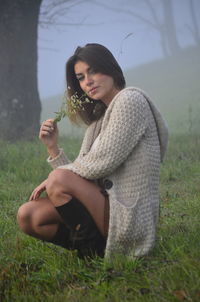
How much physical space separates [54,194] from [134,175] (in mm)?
536

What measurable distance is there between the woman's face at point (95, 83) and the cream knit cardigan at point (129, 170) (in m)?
0.33

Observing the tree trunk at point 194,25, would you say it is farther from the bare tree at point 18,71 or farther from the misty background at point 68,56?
the bare tree at point 18,71

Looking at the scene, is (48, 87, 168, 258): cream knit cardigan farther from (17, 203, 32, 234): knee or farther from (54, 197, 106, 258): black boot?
(17, 203, 32, 234): knee

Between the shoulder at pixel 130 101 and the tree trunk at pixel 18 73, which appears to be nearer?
the shoulder at pixel 130 101

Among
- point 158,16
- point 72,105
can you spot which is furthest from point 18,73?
point 158,16

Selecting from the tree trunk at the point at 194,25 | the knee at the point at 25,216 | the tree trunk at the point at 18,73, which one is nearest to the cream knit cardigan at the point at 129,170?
the knee at the point at 25,216

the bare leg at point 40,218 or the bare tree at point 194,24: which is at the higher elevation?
the bare leg at point 40,218

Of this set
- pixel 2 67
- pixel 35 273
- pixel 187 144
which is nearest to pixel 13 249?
pixel 35 273

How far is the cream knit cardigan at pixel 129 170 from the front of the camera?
319 centimetres

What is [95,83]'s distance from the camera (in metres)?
3.62

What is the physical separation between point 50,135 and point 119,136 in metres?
0.79

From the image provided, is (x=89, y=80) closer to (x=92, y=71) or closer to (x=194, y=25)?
(x=92, y=71)

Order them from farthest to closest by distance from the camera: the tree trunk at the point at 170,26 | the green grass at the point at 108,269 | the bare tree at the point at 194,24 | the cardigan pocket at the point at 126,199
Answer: the tree trunk at the point at 170,26 < the bare tree at the point at 194,24 < the cardigan pocket at the point at 126,199 < the green grass at the point at 108,269

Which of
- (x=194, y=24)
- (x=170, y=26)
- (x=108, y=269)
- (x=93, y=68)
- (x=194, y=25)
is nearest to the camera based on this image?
(x=108, y=269)
